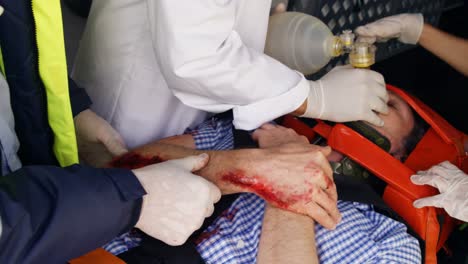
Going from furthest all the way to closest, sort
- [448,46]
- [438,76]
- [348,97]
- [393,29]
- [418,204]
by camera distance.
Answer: [438,76] → [448,46] → [393,29] → [348,97] → [418,204]

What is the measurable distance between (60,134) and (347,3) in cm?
148

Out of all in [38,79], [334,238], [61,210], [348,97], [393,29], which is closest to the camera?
[61,210]

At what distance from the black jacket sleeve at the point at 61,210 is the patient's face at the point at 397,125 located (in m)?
0.89

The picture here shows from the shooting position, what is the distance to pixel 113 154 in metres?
1.37

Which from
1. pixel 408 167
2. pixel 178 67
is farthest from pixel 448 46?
pixel 178 67

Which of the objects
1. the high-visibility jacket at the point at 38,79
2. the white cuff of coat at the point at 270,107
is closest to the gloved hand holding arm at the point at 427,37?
the white cuff of coat at the point at 270,107

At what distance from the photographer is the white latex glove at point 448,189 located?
1.34 m

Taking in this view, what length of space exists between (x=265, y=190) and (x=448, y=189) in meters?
0.54

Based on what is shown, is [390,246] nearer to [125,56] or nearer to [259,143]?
[259,143]

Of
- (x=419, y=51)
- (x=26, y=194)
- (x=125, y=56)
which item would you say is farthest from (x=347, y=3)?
(x=26, y=194)

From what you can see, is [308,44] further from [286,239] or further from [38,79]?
Answer: [38,79]

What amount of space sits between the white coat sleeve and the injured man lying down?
0.13 meters

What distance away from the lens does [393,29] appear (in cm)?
177

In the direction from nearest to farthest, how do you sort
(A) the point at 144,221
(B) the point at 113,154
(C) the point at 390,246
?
(A) the point at 144,221, (C) the point at 390,246, (B) the point at 113,154
